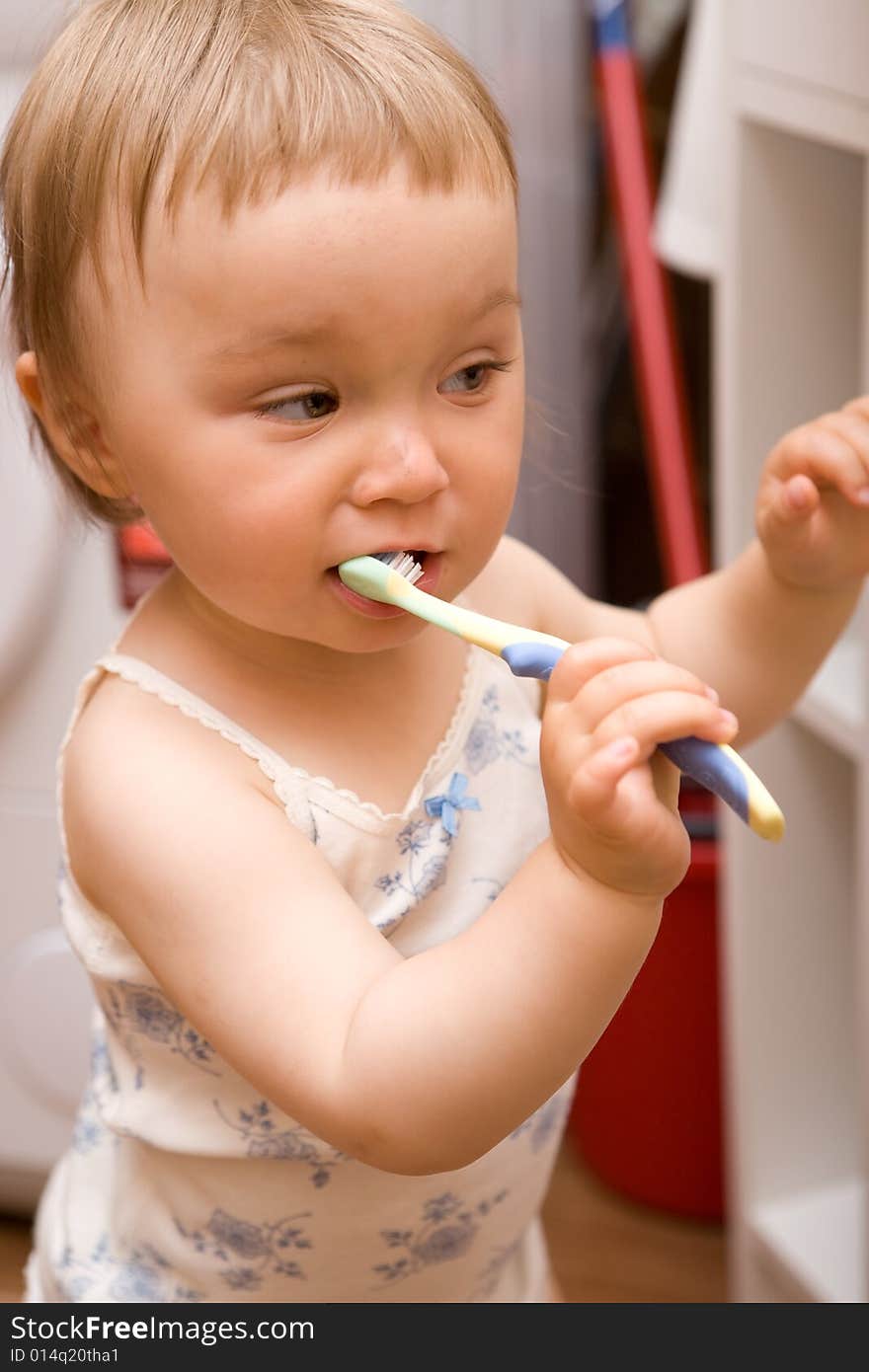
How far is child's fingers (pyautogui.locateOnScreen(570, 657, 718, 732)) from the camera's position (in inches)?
18.2

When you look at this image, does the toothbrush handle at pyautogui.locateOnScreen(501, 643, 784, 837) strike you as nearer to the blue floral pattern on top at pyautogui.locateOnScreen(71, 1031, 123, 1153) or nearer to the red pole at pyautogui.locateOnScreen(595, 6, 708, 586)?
the blue floral pattern on top at pyautogui.locateOnScreen(71, 1031, 123, 1153)

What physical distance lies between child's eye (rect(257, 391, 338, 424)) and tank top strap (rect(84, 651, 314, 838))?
0.13m

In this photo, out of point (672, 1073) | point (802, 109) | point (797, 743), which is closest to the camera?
point (802, 109)

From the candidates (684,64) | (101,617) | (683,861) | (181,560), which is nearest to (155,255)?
(181,560)

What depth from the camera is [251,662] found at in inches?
25.7

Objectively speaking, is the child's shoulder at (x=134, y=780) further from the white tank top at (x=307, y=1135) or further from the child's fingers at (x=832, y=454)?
the child's fingers at (x=832, y=454)

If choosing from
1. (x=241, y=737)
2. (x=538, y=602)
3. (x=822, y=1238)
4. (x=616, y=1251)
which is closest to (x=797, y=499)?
(x=538, y=602)

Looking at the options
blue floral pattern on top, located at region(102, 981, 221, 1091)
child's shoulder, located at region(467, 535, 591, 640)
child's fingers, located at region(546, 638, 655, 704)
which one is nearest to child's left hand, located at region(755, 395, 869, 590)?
child's shoulder, located at region(467, 535, 591, 640)

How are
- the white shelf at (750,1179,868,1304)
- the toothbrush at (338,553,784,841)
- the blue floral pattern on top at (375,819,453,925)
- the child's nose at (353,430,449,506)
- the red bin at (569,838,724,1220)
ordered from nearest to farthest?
the toothbrush at (338,553,784,841) < the child's nose at (353,430,449,506) < the blue floral pattern on top at (375,819,453,925) < the white shelf at (750,1179,868,1304) < the red bin at (569,838,724,1220)

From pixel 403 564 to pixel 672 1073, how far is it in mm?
825

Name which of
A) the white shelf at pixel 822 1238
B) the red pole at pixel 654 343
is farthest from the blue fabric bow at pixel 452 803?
the red pole at pixel 654 343

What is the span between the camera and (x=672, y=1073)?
1.28 meters

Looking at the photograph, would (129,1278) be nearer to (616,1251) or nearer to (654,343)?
(616,1251)

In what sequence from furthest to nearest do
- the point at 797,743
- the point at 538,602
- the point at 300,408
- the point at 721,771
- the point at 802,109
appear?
1. the point at 797,743
2. the point at 802,109
3. the point at 538,602
4. the point at 300,408
5. the point at 721,771
